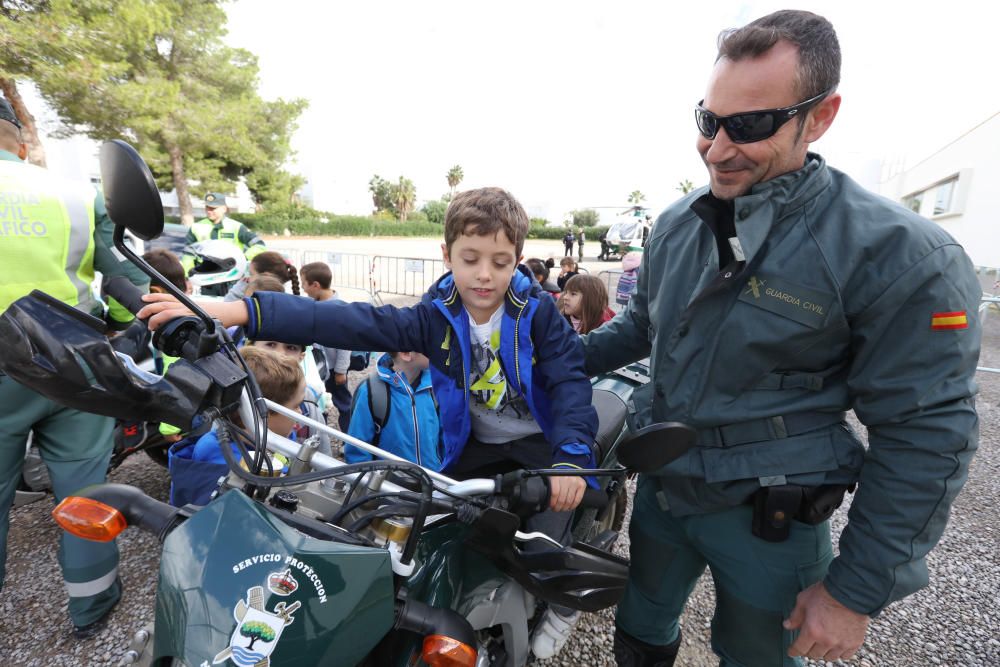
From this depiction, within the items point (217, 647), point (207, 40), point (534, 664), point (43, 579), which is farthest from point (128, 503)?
point (207, 40)

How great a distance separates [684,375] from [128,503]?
1435 mm

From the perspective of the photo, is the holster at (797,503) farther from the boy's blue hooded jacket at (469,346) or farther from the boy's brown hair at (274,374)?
the boy's brown hair at (274,374)

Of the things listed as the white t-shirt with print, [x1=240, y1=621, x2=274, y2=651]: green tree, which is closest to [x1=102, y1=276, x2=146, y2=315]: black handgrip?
the white t-shirt with print

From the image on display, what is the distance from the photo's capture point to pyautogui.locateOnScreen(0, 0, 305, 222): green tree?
1484cm

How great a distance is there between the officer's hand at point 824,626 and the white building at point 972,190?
21457 millimetres

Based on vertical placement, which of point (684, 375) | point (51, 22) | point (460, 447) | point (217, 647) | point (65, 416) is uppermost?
point (51, 22)

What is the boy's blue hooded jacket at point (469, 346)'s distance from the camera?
5.42 ft

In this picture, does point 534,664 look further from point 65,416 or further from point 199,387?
point 65,416

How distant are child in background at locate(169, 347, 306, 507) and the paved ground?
829 mm

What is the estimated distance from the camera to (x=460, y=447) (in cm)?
179

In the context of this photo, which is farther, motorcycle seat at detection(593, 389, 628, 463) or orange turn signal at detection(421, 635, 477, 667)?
motorcycle seat at detection(593, 389, 628, 463)

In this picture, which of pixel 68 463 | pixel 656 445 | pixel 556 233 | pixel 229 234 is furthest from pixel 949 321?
pixel 556 233

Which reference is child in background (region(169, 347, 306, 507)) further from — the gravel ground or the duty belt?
the duty belt

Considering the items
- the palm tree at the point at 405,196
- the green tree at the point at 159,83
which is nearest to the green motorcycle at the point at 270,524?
the green tree at the point at 159,83
